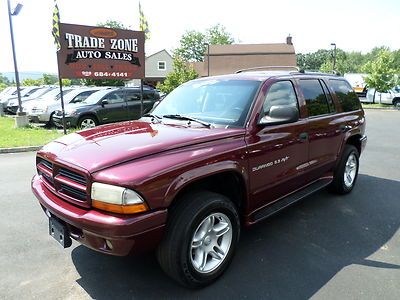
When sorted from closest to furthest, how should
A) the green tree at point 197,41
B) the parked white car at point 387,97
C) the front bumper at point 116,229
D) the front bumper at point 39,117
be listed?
the front bumper at point 116,229 < the front bumper at point 39,117 < the parked white car at point 387,97 < the green tree at point 197,41

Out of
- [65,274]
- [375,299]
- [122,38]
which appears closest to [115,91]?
[122,38]

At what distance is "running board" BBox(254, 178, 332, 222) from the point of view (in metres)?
3.57

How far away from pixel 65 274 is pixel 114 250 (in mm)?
1020

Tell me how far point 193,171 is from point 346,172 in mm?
3450

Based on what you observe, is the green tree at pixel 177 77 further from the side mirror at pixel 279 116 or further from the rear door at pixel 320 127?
the side mirror at pixel 279 116

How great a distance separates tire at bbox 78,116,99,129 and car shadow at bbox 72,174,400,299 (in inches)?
355

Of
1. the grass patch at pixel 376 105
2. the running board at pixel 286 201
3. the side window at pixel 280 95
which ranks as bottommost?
the grass patch at pixel 376 105

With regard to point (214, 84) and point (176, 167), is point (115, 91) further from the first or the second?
point (176, 167)

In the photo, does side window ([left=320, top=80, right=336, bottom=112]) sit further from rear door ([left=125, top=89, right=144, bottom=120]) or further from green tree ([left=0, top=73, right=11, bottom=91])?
green tree ([left=0, top=73, right=11, bottom=91])

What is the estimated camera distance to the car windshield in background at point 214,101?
3.54 meters

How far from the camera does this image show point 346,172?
532cm

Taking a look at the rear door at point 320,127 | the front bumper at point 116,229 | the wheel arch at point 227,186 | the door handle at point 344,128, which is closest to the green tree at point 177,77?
the door handle at point 344,128

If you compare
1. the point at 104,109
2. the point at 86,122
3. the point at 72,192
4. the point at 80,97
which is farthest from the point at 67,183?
the point at 80,97

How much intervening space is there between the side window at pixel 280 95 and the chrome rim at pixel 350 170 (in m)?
1.81
